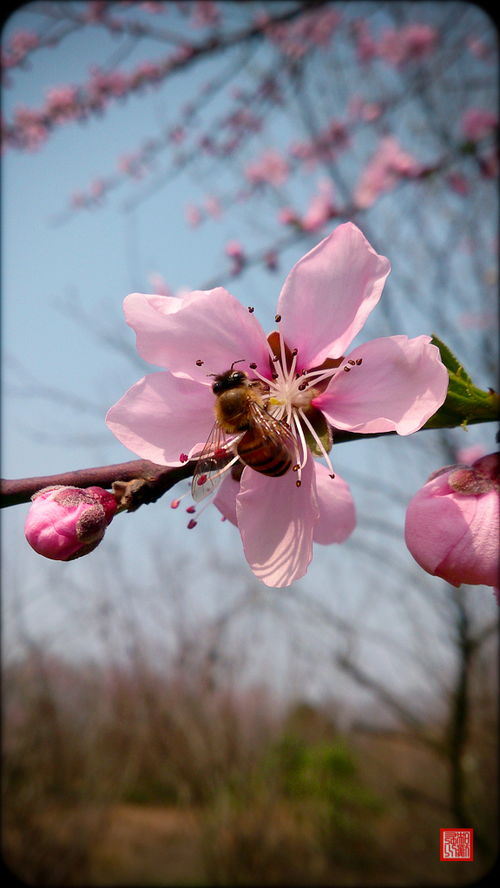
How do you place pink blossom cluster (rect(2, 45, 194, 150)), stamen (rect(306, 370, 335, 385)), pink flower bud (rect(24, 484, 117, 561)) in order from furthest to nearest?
pink blossom cluster (rect(2, 45, 194, 150))
stamen (rect(306, 370, 335, 385))
pink flower bud (rect(24, 484, 117, 561))

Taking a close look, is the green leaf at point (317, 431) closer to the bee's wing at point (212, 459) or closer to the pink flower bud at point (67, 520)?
the bee's wing at point (212, 459)

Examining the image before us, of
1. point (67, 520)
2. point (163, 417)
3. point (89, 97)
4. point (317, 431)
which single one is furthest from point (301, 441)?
point (89, 97)

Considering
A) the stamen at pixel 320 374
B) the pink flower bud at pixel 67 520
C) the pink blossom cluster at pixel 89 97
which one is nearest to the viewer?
the pink flower bud at pixel 67 520

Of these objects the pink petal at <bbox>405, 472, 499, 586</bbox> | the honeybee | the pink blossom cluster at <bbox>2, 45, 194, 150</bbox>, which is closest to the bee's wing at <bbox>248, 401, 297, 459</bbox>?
the honeybee

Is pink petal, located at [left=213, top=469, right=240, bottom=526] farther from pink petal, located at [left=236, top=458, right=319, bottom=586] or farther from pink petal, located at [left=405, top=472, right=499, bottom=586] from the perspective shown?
pink petal, located at [left=405, top=472, right=499, bottom=586]

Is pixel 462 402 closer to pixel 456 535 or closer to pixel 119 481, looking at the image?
pixel 456 535

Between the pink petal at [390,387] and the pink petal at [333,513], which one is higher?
the pink petal at [390,387]

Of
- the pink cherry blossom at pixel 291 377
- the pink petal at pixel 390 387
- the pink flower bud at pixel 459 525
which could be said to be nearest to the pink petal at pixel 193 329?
the pink cherry blossom at pixel 291 377

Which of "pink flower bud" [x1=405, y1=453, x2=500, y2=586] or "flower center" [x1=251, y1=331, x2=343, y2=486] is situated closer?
"pink flower bud" [x1=405, y1=453, x2=500, y2=586]
